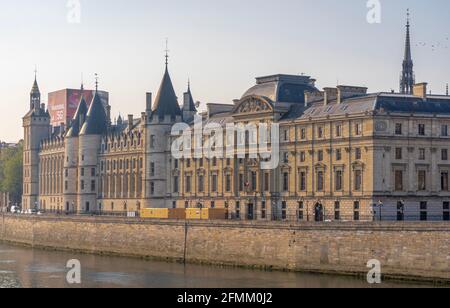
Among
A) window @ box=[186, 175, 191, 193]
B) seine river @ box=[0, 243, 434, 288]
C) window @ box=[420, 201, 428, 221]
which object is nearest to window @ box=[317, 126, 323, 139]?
window @ box=[420, 201, 428, 221]

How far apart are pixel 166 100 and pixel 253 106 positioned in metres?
18.3

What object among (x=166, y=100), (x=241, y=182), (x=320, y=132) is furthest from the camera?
(x=166, y=100)

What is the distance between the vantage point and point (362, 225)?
7412 centimetres

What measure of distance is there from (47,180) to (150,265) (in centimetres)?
7320

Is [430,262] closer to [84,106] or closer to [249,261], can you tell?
[249,261]

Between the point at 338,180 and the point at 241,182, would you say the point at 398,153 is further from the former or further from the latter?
the point at 241,182

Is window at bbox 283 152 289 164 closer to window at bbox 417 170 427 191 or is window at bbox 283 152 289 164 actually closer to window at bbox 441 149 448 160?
window at bbox 417 170 427 191

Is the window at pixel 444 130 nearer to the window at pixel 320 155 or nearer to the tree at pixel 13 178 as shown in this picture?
the window at pixel 320 155

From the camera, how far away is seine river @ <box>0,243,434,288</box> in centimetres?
7144

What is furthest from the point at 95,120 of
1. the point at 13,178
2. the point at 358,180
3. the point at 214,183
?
the point at 358,180

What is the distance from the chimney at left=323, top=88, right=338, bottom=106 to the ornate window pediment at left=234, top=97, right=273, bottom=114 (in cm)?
585

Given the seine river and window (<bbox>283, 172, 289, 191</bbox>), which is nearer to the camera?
the seine river

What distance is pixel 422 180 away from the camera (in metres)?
95.3
